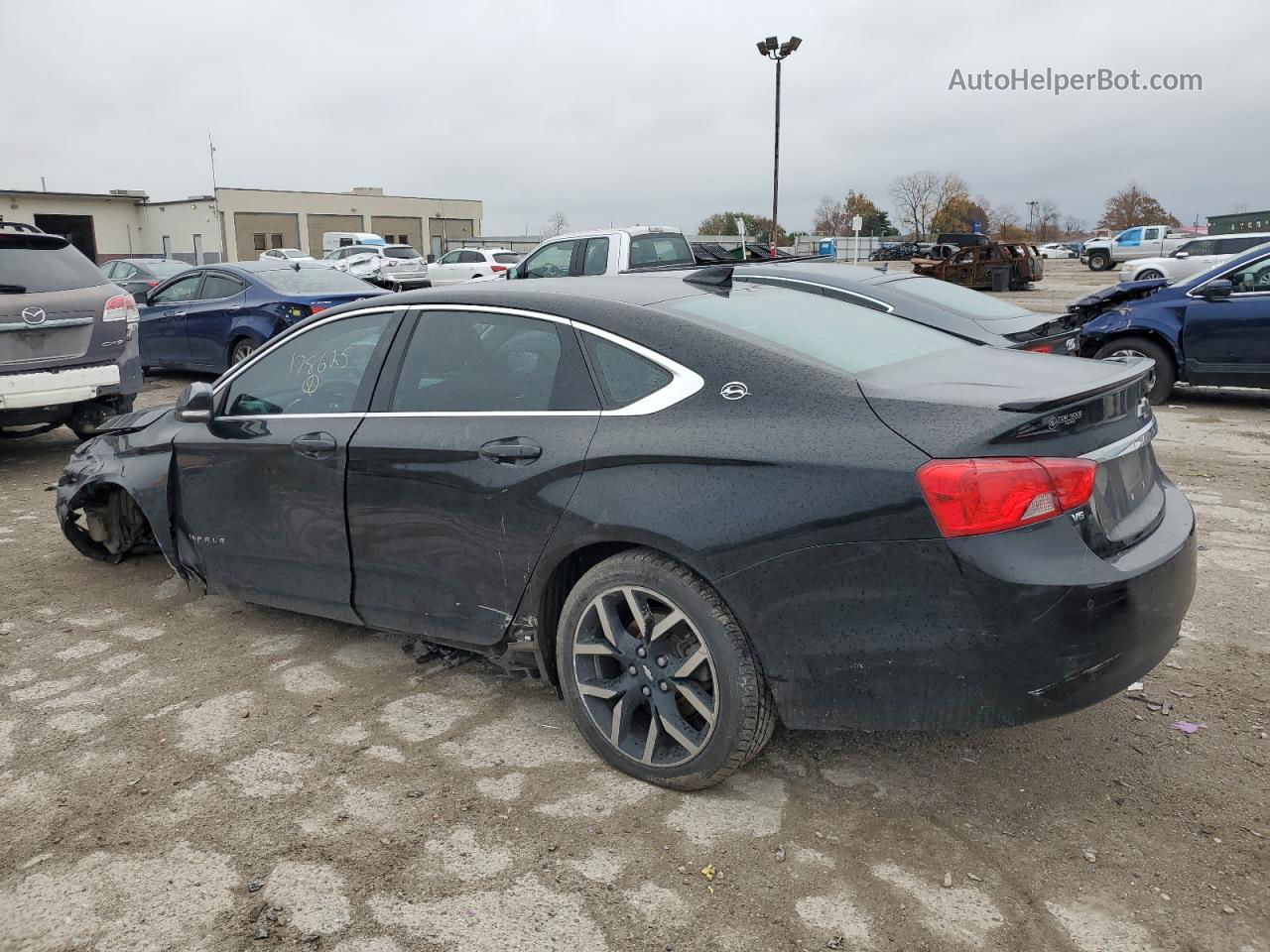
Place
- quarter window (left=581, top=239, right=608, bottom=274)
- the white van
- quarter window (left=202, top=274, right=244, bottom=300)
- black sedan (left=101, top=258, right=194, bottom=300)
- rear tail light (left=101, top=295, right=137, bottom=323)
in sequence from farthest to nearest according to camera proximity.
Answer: the white van < black sedan (left=101, top=258, right=194, bottom=300) < quarter window (left=581, top=239, right=608, bottom=274) < quarter window (left=202, top=274, right=244, bottom=300) < rear tail light (left=101, top=295, right=137, bottom=323)

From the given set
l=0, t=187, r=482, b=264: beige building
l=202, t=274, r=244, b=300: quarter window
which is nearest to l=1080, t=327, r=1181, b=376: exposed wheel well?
l=202, t=274, r=244, b=300: quarter window

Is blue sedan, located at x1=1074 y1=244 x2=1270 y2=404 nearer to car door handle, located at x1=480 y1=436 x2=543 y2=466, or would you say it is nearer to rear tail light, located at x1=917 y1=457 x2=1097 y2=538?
rear tail light, located at x1=917 y1=457 x2=1097 y2=538

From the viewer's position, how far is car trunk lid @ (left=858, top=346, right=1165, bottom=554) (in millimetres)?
2736

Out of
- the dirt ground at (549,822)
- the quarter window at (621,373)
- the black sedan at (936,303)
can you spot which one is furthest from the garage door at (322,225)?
the quarter window at (621,373)

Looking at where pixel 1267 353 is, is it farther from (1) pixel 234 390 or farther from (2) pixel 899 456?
(1) pixel 234 390

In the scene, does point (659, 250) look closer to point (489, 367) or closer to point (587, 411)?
point (489, 367)

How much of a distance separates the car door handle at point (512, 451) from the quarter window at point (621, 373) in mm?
307

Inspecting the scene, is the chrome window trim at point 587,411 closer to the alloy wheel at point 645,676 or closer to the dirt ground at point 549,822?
the alloy wheel at point 645,676

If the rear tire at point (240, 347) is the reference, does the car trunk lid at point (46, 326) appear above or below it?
above

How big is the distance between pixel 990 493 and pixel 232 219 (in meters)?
70.3

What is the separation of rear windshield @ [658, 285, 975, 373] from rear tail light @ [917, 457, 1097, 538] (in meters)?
0.59

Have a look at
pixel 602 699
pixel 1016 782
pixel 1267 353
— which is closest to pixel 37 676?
pixel 602 699

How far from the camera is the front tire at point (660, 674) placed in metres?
3.00

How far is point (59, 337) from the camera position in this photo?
776cm
